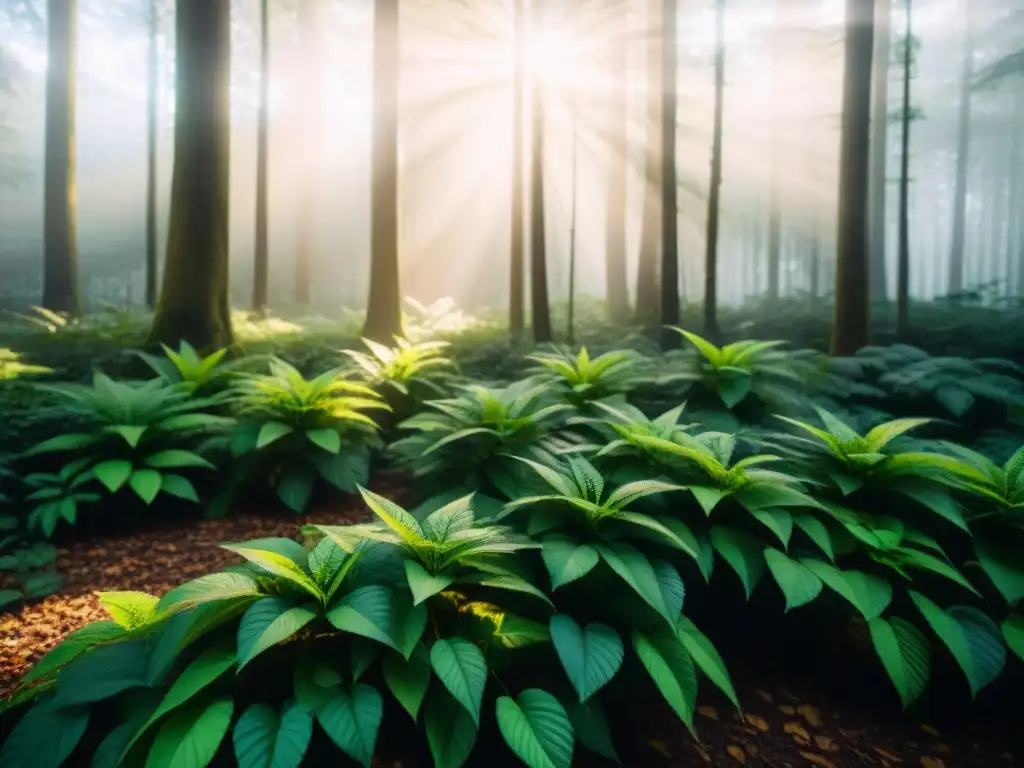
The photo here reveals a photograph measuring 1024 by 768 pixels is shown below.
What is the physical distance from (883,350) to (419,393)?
5.84 metres

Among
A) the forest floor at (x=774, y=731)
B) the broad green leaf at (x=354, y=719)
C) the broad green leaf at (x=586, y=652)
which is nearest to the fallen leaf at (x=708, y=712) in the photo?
the forest floor at (x=774, y=731)

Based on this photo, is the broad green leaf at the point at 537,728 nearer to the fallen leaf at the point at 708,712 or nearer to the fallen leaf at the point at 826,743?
the fallen leaf at the point at 708,712

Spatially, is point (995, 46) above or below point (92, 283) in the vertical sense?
above

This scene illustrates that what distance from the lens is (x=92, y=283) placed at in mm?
36719

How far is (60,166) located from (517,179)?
1010 centimetres

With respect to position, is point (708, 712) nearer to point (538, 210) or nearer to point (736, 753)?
point (736, 753)

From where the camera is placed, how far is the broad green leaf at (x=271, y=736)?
6.09 ft

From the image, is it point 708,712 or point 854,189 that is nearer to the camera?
point 708,712

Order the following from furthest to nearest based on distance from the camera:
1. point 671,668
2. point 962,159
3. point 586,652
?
point 962,159 → point 671,668 → point 586,652

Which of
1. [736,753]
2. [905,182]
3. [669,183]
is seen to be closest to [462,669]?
[736,753]

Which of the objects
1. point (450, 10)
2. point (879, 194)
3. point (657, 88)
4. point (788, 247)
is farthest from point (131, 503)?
point (788, 247)

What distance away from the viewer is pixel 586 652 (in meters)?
2.31

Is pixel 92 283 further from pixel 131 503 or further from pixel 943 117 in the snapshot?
pixel 943 117

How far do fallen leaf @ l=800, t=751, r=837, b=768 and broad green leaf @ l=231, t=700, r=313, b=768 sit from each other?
2053 mm
